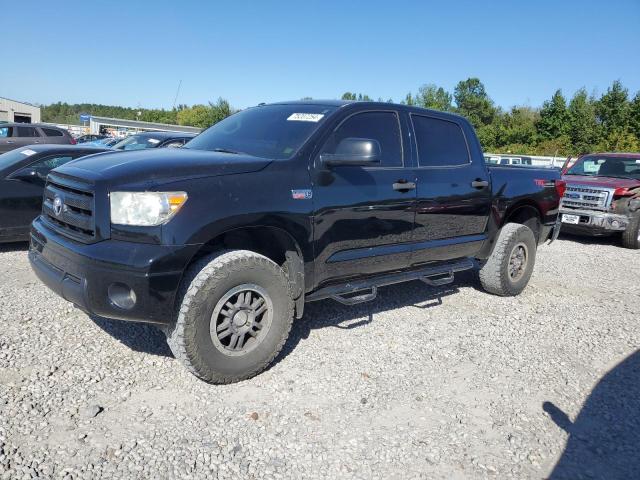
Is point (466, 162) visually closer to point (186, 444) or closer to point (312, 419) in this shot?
point (312, 419)

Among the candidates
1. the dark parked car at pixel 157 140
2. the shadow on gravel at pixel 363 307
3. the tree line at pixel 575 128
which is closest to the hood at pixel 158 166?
the shadow on gravel at pixel 363 307

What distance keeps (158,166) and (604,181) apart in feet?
30.5

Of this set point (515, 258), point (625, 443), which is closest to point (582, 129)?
point (515, 258)

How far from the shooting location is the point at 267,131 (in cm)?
410

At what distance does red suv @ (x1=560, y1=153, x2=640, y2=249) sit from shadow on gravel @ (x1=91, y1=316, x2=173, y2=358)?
835cm

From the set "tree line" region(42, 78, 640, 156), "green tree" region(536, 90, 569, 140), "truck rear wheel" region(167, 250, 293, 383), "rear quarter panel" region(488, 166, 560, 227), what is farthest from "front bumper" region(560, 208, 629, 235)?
"green tree" region(536, 90, 569, 140)

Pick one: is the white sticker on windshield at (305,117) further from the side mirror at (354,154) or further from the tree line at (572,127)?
the tree line at (572,127)

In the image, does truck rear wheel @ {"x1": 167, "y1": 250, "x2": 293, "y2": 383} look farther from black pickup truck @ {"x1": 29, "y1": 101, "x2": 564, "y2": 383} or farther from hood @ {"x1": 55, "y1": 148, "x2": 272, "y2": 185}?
hood @ {"x1": 55, "y1": 148, "x2": 272, "y2": 185}

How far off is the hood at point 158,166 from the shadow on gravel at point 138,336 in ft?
4.26

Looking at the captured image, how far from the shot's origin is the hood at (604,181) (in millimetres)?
9570

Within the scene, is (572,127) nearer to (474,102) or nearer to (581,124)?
(581,124)

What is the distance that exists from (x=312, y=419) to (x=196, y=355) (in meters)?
0.81

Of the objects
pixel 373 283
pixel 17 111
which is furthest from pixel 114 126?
pixel 373 283

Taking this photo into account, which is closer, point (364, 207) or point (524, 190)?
point (364, 207)
